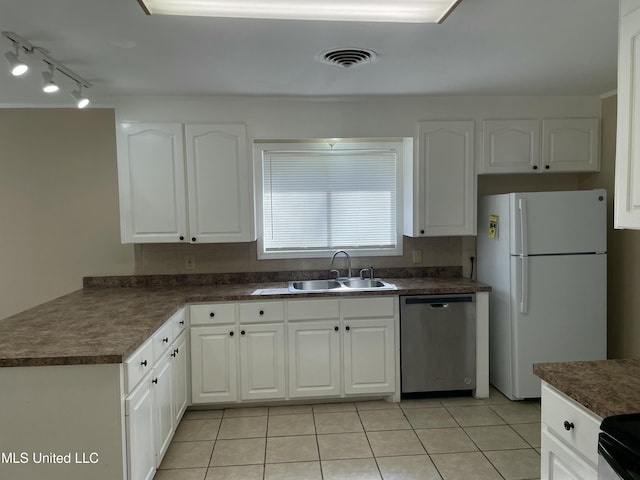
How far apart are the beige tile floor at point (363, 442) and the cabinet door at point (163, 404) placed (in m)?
0.15

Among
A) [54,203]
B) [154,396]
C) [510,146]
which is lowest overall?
[154,396]

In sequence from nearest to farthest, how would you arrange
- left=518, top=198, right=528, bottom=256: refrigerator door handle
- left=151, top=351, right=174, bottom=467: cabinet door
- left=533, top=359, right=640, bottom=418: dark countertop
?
left=533, top=359, right=640, bottom=418: dark countertop → left=151, top=351, right=174, bottom=467: cabinet door → left=518, top=198, right=528, bottom=256: refrigerator door handle

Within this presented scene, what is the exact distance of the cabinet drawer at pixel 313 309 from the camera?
10.3 feet

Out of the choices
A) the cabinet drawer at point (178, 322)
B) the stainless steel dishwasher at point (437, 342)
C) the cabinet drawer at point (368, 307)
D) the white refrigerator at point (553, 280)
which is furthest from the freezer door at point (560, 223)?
the cabinet drawer at point (178, 322)

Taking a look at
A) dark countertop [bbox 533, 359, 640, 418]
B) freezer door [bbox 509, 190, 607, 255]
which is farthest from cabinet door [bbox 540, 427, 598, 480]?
freezer door [bbox 509, 190, 607, 255]

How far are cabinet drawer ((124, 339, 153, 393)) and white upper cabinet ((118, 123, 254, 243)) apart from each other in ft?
4.08

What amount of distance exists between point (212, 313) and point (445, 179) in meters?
2.04

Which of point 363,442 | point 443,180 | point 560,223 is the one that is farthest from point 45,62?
point 560,223

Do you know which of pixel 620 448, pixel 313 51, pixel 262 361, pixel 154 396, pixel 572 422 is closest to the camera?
pixel 620 448

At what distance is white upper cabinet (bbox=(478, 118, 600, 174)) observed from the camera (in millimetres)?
3396

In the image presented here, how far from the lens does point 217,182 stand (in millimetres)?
3281

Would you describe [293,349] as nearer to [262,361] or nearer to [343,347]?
[262,361]

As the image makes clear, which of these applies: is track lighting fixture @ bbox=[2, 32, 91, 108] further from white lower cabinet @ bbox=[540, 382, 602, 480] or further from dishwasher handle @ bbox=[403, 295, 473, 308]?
white lower cabinet @ bbox=[540, 382, 602, 480]

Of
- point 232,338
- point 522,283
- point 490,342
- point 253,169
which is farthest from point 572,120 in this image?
point 232,338
